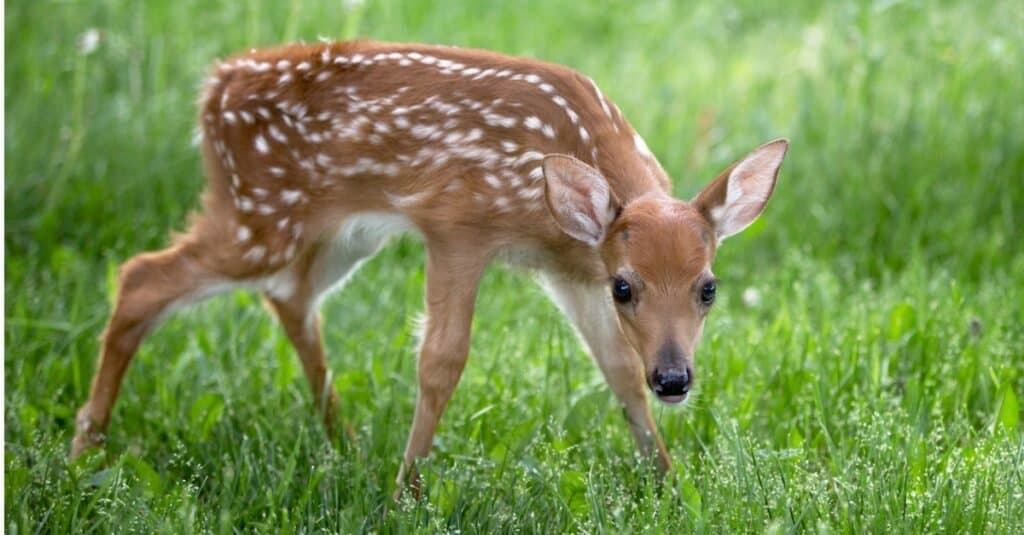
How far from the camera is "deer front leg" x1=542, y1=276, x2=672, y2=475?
4.79 meters

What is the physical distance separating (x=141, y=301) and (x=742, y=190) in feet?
6.48

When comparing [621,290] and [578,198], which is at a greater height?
[578,198]

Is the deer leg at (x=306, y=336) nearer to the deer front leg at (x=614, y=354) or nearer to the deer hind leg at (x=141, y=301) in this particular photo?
the deer hind leg at (x=141, y=301)

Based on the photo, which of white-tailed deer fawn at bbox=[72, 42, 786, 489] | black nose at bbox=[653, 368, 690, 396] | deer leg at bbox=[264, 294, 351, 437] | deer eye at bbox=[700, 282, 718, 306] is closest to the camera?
black nose at bbox=[653, 368, 690, 396]

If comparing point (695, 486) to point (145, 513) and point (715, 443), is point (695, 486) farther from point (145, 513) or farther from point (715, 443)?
point (145, 513)

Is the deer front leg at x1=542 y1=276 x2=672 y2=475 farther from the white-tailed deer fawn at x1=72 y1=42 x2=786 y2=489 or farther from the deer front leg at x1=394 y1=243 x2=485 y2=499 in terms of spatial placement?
the deer front leg at x1=394 y1=243 x2=485 y2=499

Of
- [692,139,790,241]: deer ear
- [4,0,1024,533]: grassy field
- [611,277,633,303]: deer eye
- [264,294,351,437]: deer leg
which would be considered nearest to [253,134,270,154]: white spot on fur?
[264,294,351,437]: deer leg

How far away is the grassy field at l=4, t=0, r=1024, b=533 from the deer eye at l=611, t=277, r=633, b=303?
43 centimetres

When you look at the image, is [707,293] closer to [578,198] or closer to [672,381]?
[672,381]

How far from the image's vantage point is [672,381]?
3.96 m

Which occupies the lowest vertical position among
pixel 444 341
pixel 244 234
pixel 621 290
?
pixel 444 341

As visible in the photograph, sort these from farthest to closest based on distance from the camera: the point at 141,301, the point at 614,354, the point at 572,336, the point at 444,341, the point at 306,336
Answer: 1. the point at 572,336
2. the point at 306,336
3. the point at 141,301
4. the point at 614,354
5. the point at 444,341

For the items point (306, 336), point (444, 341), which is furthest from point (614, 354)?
point (306, 336)

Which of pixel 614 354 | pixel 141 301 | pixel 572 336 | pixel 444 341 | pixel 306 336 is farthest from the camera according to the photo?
pixel 572 336
